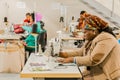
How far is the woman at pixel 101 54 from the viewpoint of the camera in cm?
278

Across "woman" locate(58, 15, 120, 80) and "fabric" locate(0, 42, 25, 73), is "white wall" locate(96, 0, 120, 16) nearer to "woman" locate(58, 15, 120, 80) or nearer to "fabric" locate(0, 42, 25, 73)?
"fabric" locate(0, 42, 25, 73)

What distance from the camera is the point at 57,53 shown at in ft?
11.1

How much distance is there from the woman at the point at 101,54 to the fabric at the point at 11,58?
274 centimetres

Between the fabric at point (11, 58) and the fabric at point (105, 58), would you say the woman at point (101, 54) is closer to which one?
the fabric at point (105, 58)

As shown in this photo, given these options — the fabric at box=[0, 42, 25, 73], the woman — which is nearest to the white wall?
the fabric at box=[0, 42, 25, 73]

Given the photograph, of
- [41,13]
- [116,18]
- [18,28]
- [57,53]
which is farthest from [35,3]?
[57,53]

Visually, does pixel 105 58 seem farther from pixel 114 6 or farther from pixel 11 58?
pixel 114 6

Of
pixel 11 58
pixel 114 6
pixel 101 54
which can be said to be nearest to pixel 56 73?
pixel 101 54

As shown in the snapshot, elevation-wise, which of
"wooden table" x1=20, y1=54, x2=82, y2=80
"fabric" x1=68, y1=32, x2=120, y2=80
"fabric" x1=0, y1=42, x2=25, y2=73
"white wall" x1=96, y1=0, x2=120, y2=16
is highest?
"white wall" x1=96, y1=0, x2=120, y2=16

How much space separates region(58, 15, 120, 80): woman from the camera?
278 centimetres

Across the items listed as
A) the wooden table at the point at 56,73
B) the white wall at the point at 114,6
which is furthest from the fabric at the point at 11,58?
the wooden table at the point at 56,73

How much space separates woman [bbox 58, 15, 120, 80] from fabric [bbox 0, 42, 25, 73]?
9.00ft

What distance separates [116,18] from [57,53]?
3071 millimetres

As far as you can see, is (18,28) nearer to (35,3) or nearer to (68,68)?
(35,3)
